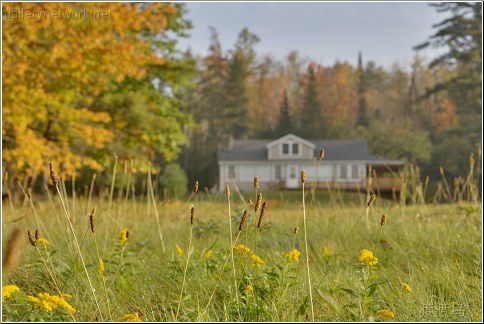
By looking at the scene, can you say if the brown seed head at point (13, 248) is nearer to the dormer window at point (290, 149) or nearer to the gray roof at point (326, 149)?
the gray roof at point (326, 149)

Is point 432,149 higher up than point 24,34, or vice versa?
point 24,34

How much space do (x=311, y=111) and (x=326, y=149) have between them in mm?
2196

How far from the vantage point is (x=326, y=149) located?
16.8m

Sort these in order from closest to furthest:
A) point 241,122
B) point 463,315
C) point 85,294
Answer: point 463,315
point 85,294
point 241,122

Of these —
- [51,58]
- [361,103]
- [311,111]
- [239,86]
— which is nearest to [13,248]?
[51,58]

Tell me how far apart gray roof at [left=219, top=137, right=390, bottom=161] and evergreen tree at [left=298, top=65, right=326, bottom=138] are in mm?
1769

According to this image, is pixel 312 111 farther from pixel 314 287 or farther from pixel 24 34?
pixel 314 287

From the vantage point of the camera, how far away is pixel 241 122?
17.4m

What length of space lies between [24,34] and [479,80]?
17.9m

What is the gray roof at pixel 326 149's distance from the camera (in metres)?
18.9

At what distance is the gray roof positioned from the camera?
1892 centimetres

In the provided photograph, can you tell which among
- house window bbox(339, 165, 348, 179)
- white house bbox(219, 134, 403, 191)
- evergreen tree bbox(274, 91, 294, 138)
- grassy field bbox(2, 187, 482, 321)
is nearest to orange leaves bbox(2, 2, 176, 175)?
grassy field bbox(2, 187, 482, 321)

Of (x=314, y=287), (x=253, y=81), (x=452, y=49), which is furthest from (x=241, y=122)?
(x=314, y=287)

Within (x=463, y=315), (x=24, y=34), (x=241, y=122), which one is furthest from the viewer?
(x=241, y=122)
